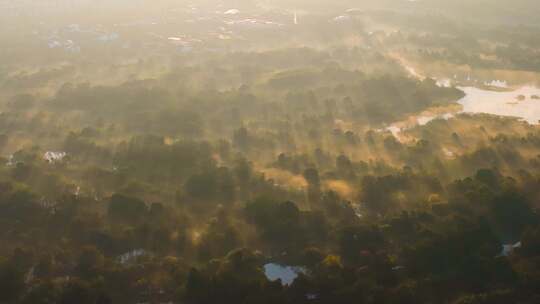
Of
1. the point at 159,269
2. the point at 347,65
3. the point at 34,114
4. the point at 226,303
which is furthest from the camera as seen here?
the point at 347,65

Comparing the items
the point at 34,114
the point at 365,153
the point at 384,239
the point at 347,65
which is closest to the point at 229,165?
the point at 365,153

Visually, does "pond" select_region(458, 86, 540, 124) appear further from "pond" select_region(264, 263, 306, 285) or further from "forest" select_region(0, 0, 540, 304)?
"pond" select_region(264, 263, 306, 285)

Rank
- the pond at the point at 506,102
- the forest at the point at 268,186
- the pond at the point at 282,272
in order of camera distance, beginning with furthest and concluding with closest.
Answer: the pond at the point at 506,102, the pond at the point at 282,272, the forest at the point at 268,186

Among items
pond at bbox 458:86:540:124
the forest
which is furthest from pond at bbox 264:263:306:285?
pond at bbox 458:86:540:124

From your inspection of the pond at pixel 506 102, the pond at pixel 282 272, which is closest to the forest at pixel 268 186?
the pond at pixel 282 272

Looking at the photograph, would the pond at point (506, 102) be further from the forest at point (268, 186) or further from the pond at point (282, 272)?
the pond at point (282, 272)

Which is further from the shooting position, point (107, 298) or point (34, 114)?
point (34, 114)

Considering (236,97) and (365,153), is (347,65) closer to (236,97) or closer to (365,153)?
(236,97)

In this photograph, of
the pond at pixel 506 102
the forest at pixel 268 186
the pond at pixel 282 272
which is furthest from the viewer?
the pond at pixel 506 102
